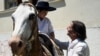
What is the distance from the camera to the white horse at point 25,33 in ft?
13.4

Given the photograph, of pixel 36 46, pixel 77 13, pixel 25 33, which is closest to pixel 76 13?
pixel 77 13

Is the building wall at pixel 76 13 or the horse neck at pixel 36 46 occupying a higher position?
the horse neck at pixel 36 46

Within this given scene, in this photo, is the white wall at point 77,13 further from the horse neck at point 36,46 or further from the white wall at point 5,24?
the horse neck at point 36,46

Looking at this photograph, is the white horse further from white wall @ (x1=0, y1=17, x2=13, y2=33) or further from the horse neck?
white wall @ (x1=0, y1=17, x2=13, y2=33)

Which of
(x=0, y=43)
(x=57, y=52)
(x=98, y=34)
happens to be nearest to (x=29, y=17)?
(x=57, y=52)

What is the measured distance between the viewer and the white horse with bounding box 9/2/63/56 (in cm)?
410

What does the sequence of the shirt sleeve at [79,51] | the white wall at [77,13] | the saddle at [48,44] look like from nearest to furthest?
the shirt sleeve at [79,51] < the saddle at [48,44] < the white wall at [77,13]

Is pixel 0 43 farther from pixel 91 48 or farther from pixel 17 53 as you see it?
pixel 17 53

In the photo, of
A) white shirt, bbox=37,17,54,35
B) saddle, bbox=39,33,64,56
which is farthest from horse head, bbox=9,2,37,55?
white shirt, bbox=37,17,54,35

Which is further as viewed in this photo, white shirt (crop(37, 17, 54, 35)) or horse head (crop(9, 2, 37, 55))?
white shirt (crop(37, 17, 54, 35))

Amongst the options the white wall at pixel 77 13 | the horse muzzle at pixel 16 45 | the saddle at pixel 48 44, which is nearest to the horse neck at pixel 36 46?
the horse muzzle at pixel 16 45

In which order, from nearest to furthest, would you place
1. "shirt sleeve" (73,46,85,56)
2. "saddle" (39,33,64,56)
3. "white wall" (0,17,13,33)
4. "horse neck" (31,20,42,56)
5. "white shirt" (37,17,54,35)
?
"horse neck" (31,20,42,56), "shirt sleeve" (73,46,85,56), "saddle" (39,33,64,56), "white shirt" (37,17,54,35), "white wall" (0,17,13,33)

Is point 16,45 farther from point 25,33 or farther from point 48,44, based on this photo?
point 48,44

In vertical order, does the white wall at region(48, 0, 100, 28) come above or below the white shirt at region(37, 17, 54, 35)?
below
